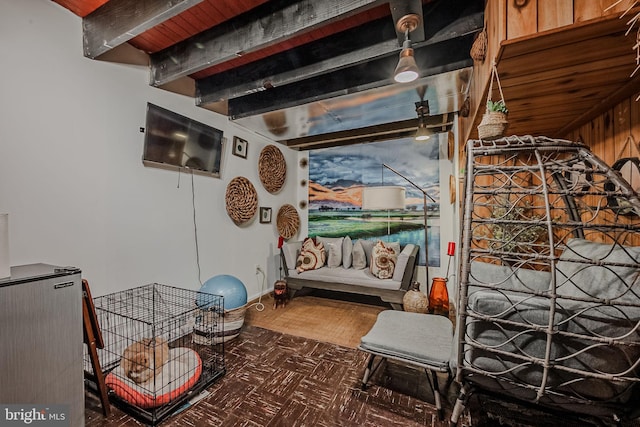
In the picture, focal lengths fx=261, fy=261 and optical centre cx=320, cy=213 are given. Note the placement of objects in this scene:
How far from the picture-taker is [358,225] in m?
4.24

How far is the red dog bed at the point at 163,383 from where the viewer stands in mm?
1587

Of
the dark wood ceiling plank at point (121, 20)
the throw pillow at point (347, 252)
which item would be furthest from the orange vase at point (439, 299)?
the dark wood ceiling plank at point (121, 20)

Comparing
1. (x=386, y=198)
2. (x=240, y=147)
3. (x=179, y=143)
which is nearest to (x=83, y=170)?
(x=179, y=143)

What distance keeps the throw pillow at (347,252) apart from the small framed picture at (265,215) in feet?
3.92

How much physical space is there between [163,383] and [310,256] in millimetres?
2316

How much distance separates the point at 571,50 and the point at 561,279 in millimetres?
1095

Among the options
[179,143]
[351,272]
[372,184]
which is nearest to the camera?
[179,143]

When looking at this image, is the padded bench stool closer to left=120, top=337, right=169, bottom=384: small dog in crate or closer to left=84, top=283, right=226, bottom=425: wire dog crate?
left=84, top=283, right=226, bottom=425: wire dog crate

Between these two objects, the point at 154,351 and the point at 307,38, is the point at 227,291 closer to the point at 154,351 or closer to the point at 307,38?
the point at 154,351

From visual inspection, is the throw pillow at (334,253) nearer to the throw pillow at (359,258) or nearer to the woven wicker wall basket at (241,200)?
the throw pillow at (359,258)

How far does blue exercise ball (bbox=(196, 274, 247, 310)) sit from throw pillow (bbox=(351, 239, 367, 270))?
1731 millimetres

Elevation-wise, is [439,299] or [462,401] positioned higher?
[462,401]

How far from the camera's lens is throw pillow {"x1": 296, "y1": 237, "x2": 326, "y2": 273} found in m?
3.73

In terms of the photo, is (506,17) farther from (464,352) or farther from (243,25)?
(243,25)
